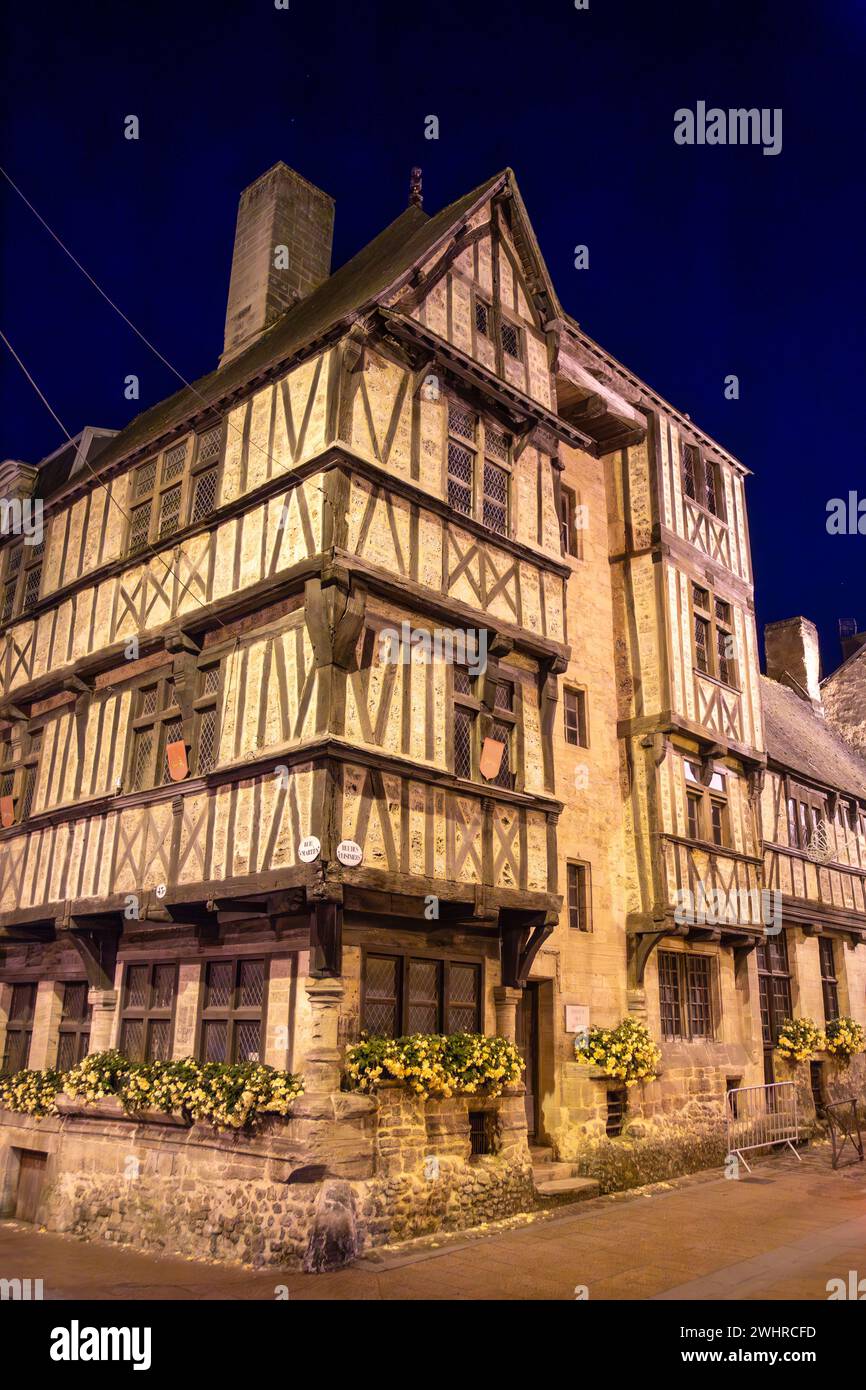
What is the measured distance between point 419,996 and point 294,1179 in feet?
7.49

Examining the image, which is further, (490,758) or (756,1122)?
(756,1122)

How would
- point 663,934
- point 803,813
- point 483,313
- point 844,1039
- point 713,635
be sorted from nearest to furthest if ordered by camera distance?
point 483,313 < point 663,934 < point 713,635 < point 844,1039 < point 803,813

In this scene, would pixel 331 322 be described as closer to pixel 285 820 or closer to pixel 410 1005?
pixel 285 820

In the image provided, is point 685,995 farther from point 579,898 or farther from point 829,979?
point 829,979

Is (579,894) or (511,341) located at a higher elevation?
(511,341)

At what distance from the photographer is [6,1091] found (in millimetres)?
12680

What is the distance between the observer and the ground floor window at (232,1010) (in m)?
10.4

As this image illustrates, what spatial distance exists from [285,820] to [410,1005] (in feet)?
7.88

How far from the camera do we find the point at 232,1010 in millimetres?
10609

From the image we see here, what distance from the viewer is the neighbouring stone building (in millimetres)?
9953

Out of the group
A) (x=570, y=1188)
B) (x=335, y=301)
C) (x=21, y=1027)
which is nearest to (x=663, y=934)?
(x=570, y=1188)

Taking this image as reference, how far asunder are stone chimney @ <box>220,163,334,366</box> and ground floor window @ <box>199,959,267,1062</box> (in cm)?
930

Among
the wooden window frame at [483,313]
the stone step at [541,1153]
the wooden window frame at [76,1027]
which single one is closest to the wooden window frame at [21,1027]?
the wooden window frame at [76,1027]
